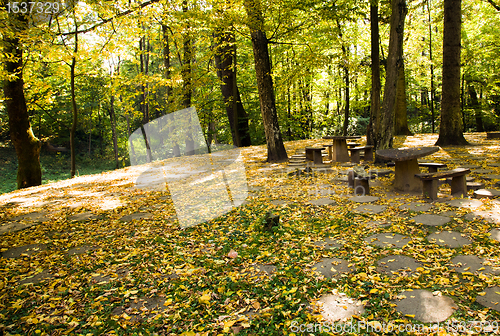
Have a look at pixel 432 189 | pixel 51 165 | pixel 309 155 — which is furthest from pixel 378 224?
pixel 51 165

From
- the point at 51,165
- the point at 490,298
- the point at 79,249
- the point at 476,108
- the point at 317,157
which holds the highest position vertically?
the point at 476,108

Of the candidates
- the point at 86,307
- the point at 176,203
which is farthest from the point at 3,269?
the point at 176,203

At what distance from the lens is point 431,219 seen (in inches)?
137

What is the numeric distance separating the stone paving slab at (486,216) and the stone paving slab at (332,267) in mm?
1801

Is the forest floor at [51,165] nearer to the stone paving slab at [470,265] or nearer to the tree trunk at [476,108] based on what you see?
the stone paving slab at [470,265]

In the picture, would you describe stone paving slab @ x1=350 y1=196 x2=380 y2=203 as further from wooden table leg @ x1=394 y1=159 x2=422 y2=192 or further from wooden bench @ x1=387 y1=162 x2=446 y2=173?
wooden bench @ x1=387 y1=162 x2=446 y2=173

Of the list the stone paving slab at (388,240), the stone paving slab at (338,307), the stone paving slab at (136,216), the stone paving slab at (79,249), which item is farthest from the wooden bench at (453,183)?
the stone paving slab at (79,249)

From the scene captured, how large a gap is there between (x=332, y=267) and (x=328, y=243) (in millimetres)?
512

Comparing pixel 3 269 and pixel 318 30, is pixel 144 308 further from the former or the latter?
pixel 318 30

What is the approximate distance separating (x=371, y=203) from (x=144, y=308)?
3.39 metres

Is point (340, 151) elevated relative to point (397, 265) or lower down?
elevated

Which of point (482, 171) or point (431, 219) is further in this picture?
point (482, 171)

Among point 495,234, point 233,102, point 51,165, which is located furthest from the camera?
point 51,165

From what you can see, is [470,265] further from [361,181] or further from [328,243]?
[361,181]
